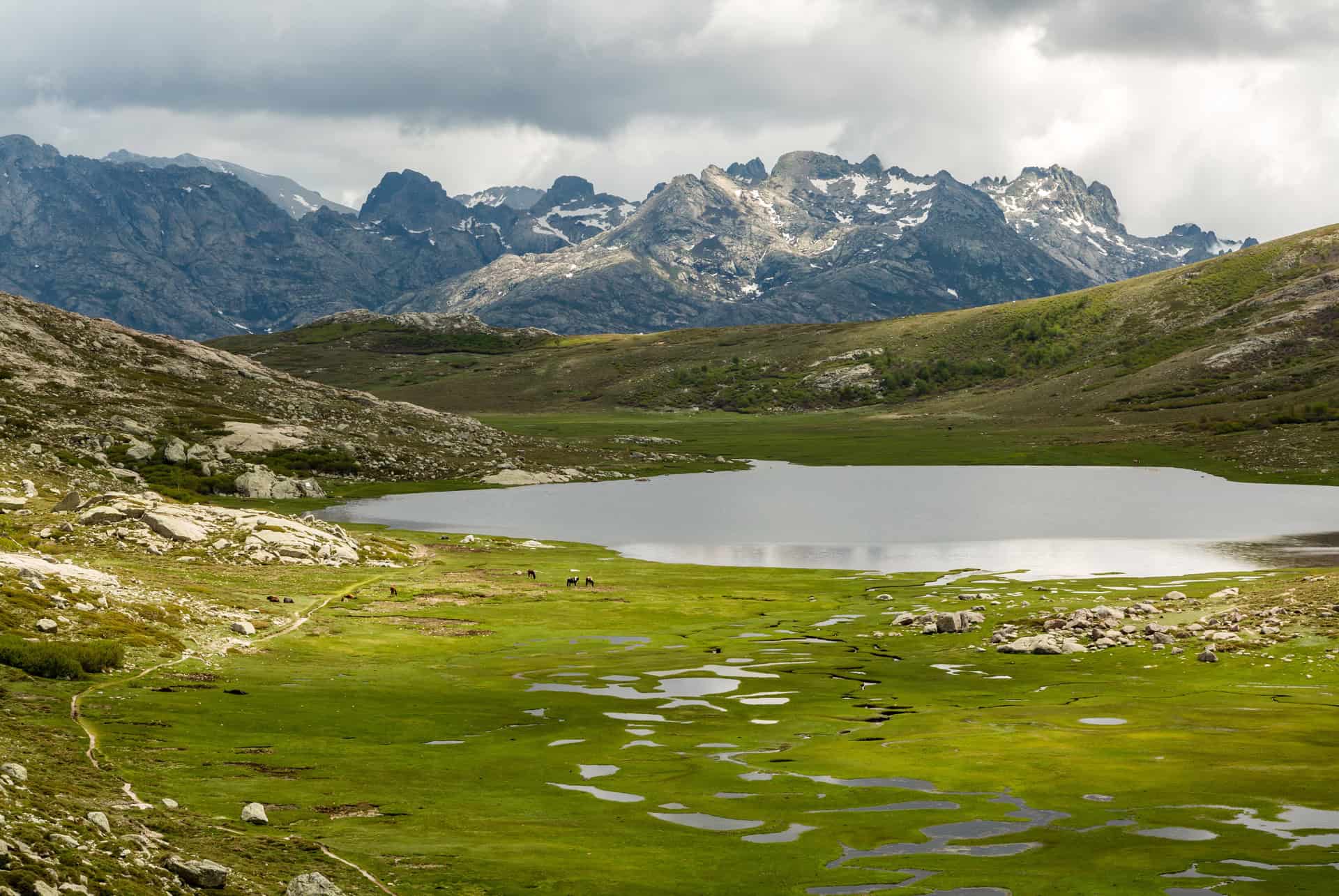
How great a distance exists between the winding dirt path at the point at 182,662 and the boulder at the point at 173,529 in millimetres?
13789

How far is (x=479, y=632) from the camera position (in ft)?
225

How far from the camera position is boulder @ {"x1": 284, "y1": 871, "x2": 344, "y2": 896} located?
23.1m

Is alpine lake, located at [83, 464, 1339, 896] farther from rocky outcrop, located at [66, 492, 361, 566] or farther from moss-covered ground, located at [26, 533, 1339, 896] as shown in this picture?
rocky outcrop, located at [66, 492, 361, 566]

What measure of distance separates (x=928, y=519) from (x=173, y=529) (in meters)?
88.4

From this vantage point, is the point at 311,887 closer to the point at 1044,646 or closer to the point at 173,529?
the point at 1044,646

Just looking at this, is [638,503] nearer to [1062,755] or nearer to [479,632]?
[479,632]

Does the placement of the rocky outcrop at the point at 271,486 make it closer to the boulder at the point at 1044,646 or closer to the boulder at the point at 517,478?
the boulder at the point at 517,478

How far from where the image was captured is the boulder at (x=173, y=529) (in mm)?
86188

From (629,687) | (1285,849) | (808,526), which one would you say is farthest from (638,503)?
(1285,849)

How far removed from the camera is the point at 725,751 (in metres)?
40.8

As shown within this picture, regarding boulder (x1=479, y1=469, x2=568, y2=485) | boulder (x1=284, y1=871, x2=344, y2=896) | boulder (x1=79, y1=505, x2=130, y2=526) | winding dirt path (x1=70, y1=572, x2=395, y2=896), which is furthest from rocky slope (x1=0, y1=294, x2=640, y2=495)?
boulder (x1=284, y1=871, x2=344, y2=896)

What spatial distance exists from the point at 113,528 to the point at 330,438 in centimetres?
11277

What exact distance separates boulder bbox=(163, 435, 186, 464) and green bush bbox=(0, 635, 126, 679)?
126 metres

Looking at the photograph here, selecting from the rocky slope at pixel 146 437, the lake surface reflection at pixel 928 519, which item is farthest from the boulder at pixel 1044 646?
the rocky slope at pixel 146 437
